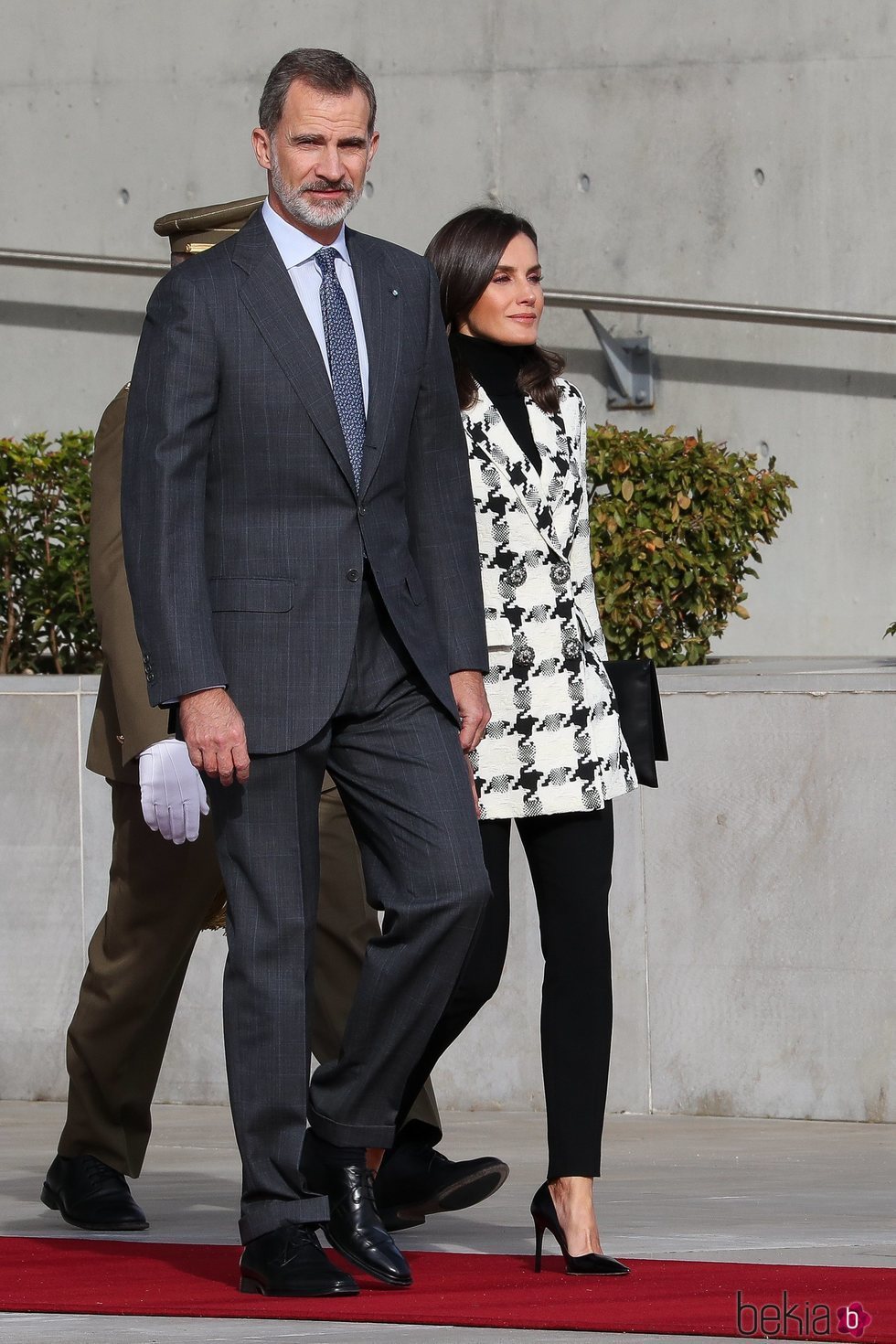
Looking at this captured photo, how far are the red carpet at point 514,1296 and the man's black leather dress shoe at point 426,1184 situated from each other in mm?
192

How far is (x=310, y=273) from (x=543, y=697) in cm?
85

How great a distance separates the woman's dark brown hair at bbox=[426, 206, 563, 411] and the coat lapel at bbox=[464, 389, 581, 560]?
75 millimetres

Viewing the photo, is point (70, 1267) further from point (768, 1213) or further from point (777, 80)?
point (777, 80)

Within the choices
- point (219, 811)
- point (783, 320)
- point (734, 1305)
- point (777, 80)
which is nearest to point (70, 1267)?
point (219, 811)

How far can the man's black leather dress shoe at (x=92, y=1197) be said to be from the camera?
4613 millimetres

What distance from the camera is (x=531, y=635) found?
13.8 ft

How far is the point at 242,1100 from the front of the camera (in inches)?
151

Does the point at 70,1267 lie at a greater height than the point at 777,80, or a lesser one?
lesser

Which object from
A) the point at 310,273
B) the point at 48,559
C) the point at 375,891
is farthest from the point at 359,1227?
the point at 48,559

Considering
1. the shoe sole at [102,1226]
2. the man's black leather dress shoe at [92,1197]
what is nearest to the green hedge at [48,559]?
the man's black leather dress shoe at [92,1197]

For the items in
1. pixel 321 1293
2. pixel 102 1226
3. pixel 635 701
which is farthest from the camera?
pixel 102 1226

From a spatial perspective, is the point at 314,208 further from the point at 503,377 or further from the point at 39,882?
the point at 39,882

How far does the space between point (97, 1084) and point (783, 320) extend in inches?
169

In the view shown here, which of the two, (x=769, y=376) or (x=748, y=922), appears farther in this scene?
(x=769, y=376)
